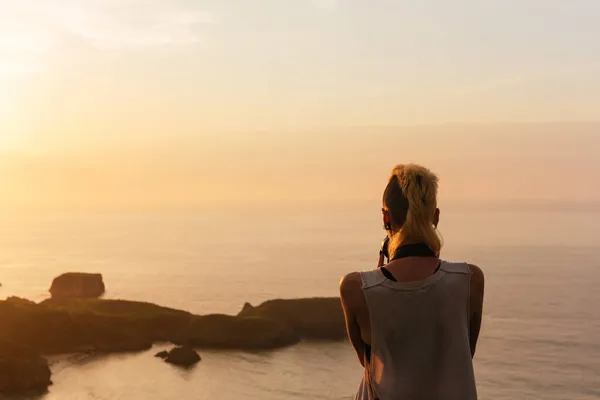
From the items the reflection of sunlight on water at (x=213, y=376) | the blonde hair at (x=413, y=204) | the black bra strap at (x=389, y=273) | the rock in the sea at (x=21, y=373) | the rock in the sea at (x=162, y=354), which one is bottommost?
the reflection of sunlight on water at (x=213, y=376)

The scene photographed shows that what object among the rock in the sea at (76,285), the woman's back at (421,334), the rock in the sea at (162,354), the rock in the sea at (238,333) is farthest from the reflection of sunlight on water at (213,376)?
the woman's back at (421,334)

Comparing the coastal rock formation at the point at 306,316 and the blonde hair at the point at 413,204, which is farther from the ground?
the blonde hair at the point at 413,204

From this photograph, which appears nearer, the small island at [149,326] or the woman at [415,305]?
the woman at [415,305]

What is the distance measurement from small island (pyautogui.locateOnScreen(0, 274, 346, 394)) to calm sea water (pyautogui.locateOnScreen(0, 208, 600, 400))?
196cm

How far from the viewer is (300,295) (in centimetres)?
9988

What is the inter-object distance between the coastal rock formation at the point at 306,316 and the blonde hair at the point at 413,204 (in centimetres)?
6270

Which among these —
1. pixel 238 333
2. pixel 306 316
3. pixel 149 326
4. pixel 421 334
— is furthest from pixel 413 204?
pixel 306 316

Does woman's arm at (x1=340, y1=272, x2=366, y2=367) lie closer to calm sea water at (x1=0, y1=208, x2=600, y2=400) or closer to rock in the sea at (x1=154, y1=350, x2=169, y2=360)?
calm sea water at (x1=0, y1=208, x2=600, y2=400)

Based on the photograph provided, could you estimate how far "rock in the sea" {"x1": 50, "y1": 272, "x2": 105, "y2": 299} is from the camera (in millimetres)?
84625

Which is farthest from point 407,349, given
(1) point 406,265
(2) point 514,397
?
(2) point 514,397

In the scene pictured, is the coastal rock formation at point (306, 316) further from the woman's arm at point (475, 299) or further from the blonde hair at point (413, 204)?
the blonde hair at point (413, 204)

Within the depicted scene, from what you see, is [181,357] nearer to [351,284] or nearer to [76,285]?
[76,285]

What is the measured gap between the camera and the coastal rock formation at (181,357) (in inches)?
2206

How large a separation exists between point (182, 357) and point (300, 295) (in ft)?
147
